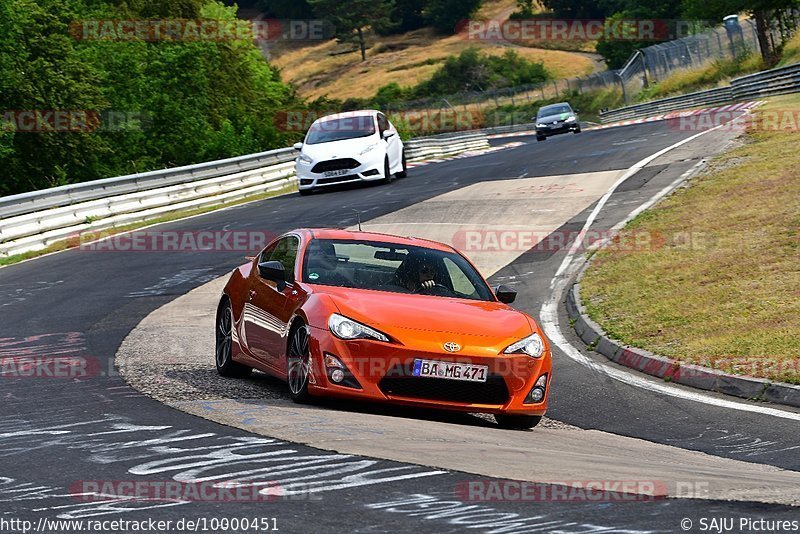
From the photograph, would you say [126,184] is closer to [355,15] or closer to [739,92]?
[739,92]

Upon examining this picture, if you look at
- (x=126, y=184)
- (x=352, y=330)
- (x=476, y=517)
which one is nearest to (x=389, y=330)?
(x=352, y=330)

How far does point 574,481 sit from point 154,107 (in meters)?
38.8

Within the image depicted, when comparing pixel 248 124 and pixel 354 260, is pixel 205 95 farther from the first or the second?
pixel 354 260

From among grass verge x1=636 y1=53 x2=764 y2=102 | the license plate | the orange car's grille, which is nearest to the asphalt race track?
the orange car's grille

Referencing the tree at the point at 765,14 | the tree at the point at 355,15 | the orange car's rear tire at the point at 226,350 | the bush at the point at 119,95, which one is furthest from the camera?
the tree at the point at 355,15

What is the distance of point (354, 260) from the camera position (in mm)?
10383

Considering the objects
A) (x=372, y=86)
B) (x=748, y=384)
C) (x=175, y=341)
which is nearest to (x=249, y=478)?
(x=748, y=384)

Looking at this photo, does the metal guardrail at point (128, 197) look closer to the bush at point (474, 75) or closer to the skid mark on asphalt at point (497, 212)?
the skid mark on asphalt at point (497, 212)

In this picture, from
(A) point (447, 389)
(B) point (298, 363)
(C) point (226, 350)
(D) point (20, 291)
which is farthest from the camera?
(D) point (20, 291)

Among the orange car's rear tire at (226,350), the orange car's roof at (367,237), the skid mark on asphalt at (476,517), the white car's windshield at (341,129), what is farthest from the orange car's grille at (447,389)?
the white car's windshield at (341,129)

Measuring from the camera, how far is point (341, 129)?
1227 inches

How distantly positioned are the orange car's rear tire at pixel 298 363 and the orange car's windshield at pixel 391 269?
0.67 meters

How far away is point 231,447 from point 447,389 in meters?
2.27

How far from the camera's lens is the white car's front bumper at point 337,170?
30.8 metres
